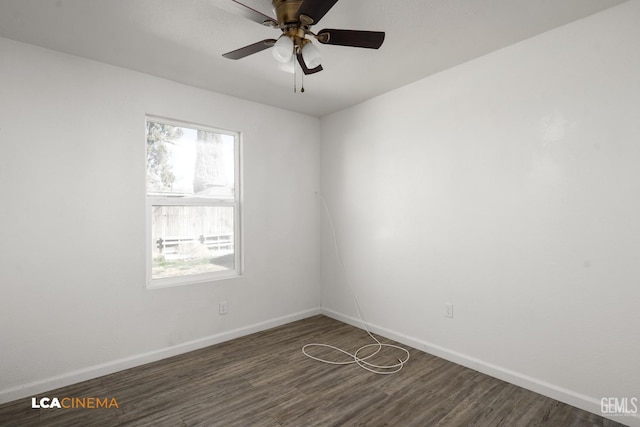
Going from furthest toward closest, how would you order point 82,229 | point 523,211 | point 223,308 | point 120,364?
1. point 223,308
2. point 120,364
3. point 82,229
4. point 523,211

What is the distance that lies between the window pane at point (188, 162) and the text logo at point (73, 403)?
5.43 feet

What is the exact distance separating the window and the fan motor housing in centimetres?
177

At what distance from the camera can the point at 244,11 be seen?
161 cm

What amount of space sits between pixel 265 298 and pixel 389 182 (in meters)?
1.88

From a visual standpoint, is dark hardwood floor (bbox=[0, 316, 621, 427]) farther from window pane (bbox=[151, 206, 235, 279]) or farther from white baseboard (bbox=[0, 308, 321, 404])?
window pane (bbox=[151, 206, 235, 279])

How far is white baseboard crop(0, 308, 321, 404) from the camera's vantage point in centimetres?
231

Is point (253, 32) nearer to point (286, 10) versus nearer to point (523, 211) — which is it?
point (286, 10)

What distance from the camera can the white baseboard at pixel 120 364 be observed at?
2.31 m

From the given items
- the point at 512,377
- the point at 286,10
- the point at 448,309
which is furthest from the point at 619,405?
the point at 286,10

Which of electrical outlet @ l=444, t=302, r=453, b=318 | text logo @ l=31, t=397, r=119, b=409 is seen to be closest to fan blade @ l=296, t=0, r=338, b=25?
electrical outlet @ l=444, t=302, r=453, b=318

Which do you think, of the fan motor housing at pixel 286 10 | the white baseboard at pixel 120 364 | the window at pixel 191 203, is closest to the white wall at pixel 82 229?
the white baseboard at pixel 120 364

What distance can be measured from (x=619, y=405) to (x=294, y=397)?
205 cm

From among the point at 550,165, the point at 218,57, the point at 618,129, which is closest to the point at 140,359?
the point at 218,57

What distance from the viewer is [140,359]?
280 centimetres
